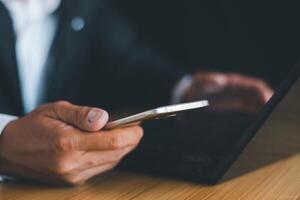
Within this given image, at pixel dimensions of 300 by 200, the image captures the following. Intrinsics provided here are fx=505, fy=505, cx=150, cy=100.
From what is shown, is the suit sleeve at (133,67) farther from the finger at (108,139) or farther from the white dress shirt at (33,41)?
the finger at (108,139)

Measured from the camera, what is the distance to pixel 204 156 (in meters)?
0.75

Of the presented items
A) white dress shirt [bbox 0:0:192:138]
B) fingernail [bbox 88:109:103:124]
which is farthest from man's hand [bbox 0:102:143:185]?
white dress shirt [bbox 0:0:192:138]

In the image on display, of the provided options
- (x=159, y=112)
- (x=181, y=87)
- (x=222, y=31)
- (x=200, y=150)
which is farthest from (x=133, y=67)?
(x=159, y=112)

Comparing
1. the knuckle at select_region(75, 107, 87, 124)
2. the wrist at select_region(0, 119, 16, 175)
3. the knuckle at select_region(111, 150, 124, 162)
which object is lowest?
the knuckle at select_region(111, 150, 124, 162)

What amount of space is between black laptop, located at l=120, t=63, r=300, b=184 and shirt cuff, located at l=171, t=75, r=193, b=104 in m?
0.55

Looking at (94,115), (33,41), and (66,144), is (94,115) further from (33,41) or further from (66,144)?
(33,41)

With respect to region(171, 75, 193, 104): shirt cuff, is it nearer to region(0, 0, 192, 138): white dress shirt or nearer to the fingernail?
region(0, 0, 192, 138): white dress shirt

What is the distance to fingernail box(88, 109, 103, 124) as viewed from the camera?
0.70 metres

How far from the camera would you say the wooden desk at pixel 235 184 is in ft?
2.32

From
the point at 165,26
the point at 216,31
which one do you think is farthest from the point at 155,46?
the point at 216,31

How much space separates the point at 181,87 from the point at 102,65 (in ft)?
1.03

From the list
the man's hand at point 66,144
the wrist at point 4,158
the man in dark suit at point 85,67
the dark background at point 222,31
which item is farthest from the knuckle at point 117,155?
the dark background at point 222,31

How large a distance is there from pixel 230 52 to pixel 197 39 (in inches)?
4.4

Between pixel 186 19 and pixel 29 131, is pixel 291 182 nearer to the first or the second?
pixel 29 131
